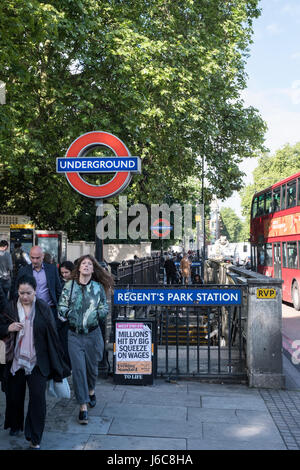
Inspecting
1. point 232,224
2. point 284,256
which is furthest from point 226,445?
point 232,224

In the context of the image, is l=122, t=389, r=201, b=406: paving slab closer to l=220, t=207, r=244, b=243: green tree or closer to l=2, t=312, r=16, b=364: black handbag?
l=2, t=312, r=16, b=364: black handbag

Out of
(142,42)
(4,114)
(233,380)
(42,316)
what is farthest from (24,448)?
(142,42)

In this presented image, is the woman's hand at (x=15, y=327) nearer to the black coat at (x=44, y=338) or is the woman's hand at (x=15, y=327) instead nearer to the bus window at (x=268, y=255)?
the black coat at (x=44, y=338)

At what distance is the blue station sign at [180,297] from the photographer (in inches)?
245

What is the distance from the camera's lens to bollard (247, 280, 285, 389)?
5965mm

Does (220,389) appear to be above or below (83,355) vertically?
below

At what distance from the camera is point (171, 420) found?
185 inches

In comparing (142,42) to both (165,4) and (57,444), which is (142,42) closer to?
(165,4)

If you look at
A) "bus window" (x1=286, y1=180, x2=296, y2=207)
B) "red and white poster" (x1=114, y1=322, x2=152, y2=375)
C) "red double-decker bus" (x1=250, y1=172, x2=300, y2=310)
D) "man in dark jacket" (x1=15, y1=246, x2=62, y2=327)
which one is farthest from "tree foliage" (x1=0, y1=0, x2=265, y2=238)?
"red and white poster" (x1=114, y1=322, x2=152, y2=375)

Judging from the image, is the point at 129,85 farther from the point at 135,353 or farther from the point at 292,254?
the point at 135,353

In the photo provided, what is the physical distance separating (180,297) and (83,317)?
1.78 meters

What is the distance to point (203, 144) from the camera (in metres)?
20.2

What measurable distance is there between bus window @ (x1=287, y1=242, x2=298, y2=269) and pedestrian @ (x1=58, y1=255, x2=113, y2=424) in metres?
11.0

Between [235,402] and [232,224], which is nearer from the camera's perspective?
[235,402]
